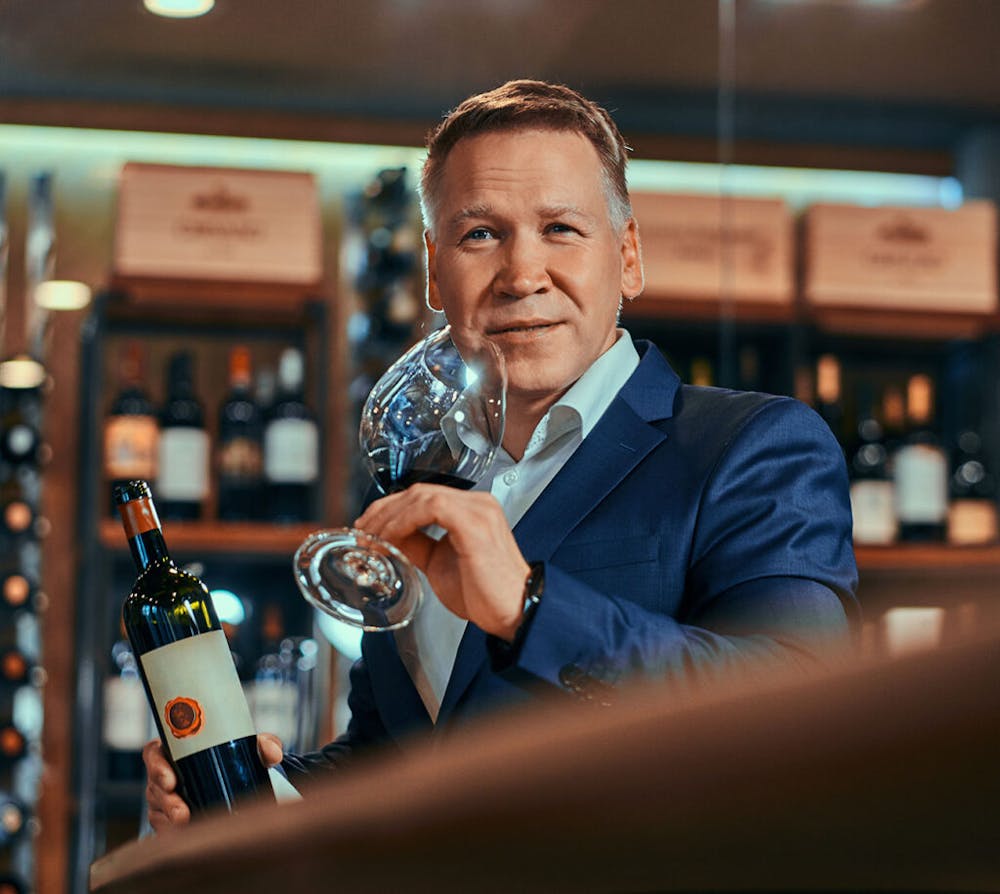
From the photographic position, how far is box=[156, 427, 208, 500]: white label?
109 inches

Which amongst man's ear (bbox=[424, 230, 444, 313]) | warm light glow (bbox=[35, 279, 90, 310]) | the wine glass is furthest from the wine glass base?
warm light glow (bbox=[35, 279, 90, 310])

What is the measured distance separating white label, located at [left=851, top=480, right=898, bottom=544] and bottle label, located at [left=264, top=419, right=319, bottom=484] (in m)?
1.05

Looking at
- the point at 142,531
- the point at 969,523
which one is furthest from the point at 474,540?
the point at 969,523

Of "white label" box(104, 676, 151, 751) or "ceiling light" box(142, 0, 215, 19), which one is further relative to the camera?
"ceiling light" box(142, 0, 215, 19)

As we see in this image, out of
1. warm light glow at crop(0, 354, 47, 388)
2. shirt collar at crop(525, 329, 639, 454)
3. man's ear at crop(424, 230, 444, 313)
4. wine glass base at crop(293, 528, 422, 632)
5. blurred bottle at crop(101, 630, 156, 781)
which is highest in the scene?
man's ear at crop(424, 230, 444, 313)

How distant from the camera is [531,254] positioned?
1101 millimetres

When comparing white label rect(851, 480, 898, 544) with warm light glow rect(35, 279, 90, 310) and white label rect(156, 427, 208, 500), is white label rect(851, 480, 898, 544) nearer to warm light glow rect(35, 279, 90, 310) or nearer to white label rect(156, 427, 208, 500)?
white label rect(156, 427, 208, 500)

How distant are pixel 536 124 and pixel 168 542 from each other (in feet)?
5.93

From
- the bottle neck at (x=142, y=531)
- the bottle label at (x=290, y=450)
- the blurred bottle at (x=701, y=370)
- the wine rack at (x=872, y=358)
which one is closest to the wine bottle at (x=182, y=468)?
the bottle label at (x=290, y=450)

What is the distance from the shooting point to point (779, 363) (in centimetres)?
313

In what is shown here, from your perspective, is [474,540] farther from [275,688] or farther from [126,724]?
[126,724]

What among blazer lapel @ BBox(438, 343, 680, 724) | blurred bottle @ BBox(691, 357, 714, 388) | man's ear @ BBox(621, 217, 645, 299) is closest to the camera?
blazer lapel @ BBox(438, 343, 680, 724)

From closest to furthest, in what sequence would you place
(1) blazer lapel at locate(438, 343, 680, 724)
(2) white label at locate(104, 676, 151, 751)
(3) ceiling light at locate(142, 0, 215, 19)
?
(1) blazer lapel at locate(438, 343, 680, 724) < (2) white label at locate(104, 676, 151, 751) < (3) ceiling light at locate(142, 0, 215, 19)

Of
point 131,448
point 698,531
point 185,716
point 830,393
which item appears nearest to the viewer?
point 185,716
